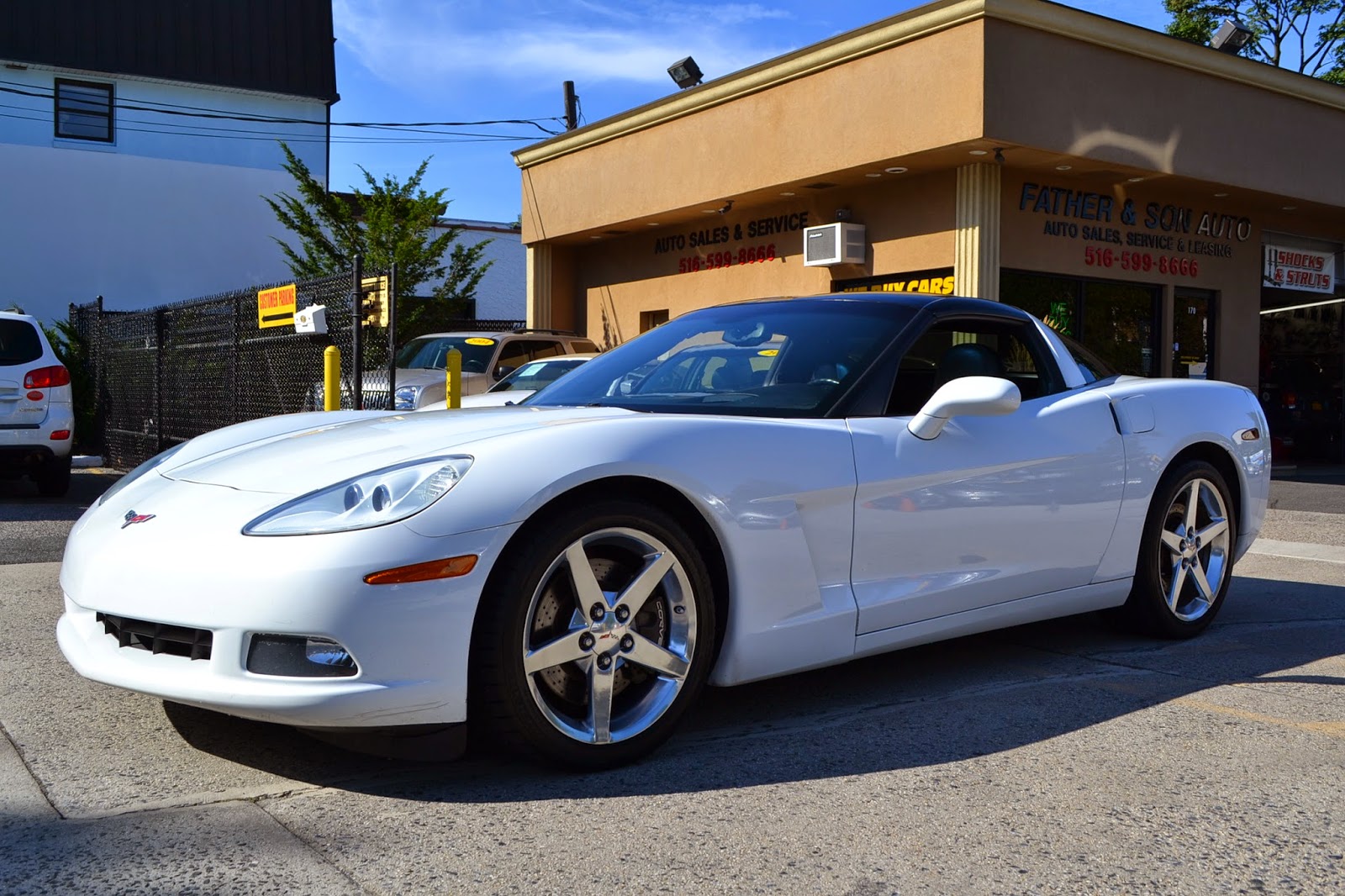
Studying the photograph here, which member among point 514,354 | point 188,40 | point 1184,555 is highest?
point 188,40

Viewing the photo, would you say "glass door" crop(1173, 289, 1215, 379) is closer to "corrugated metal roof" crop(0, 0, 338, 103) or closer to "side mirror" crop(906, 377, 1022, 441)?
"side mirror" crop(906, 377, 1022, 441)

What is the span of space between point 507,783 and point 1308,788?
2.01 metres

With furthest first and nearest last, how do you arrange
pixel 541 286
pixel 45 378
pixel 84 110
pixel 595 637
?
pixel 84 110 → pixel 541 286 → pixel 45 378 → pixel 595 637

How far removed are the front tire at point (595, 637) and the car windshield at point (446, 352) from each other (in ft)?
33.1

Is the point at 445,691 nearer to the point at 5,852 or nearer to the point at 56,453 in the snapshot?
the point at 5,852

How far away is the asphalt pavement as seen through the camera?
8.34 ft

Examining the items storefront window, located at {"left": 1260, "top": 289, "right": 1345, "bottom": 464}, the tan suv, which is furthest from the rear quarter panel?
storefront window, located at {"left": 1260, "top": 289, "right": 1345, "bottom": 464}

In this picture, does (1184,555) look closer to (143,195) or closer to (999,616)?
(999,616)

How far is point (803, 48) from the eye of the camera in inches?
543

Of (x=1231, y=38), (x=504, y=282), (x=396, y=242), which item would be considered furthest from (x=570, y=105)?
(x=1231, y=38)

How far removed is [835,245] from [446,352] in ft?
14.9

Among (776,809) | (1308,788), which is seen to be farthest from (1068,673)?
(776,809)

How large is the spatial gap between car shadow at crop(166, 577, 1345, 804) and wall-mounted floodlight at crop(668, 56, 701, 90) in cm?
1295

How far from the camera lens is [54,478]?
35.2ft
